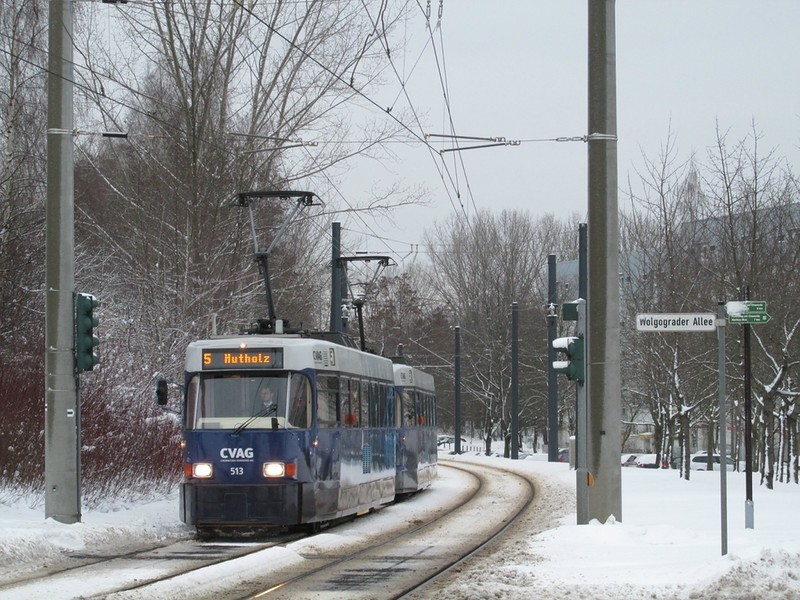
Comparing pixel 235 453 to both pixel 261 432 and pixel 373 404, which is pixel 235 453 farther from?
pixel 373 404

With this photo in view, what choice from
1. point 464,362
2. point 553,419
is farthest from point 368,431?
point 464,362

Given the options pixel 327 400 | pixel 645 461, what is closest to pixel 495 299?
pixel 645 461

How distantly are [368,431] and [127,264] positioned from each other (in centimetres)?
1026

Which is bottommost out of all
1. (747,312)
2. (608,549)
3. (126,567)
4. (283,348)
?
(126,567)

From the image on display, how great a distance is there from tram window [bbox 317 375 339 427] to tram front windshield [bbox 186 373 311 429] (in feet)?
0.99

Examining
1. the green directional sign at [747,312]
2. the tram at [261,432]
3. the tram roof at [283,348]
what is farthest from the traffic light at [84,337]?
the green directional sign at [747,312]

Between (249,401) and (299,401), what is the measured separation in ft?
2.21

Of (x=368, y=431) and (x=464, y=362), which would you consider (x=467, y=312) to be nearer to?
(x=464, y=362)

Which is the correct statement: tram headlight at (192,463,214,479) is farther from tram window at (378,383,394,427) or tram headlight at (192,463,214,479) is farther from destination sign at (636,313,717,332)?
destination sign at (636,313,717,332)

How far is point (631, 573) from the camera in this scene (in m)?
11.9

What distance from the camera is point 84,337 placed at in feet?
55.1

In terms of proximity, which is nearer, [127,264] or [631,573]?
[631,573]

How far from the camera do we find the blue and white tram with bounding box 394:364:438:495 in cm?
2598

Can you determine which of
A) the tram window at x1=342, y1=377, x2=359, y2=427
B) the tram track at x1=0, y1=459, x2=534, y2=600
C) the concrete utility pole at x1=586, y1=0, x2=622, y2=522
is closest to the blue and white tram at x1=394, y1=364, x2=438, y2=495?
the tram track at x1=0, y1=459, x2=534, y2=600
